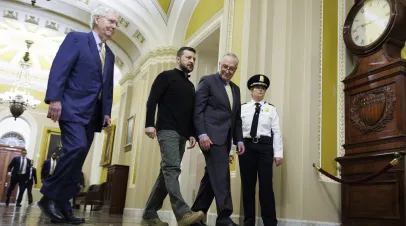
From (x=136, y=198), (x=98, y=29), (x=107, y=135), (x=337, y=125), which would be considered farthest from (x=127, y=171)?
(x=98, y=29)

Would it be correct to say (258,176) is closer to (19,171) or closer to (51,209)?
(51,209)

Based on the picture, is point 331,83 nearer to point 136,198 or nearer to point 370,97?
point 370,97

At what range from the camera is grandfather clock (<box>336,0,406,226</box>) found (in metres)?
3.73

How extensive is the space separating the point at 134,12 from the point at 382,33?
5841mm

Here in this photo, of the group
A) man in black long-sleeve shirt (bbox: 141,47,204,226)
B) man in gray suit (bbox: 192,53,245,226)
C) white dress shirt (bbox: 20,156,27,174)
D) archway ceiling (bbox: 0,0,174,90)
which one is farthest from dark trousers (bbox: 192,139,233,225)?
white dress shirt (bbox: 20,156,27,174)

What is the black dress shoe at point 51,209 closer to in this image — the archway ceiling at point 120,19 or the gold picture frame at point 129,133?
the archway ceiling at point 120,19

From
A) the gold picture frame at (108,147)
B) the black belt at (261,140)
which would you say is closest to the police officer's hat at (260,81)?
the black belt at (261,140)

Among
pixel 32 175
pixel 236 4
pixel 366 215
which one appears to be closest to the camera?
pixel 366 215

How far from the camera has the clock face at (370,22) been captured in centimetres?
417

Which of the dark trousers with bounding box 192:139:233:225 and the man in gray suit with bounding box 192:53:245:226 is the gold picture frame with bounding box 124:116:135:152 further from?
the dark trousers with bounding box 192:139:233:225

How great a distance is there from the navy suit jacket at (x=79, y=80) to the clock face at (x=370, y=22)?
2939 mm

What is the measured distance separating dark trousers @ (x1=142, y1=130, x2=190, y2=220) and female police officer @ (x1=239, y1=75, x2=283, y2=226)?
91 cm

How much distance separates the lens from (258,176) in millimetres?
3646

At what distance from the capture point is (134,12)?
8641 millimetres
